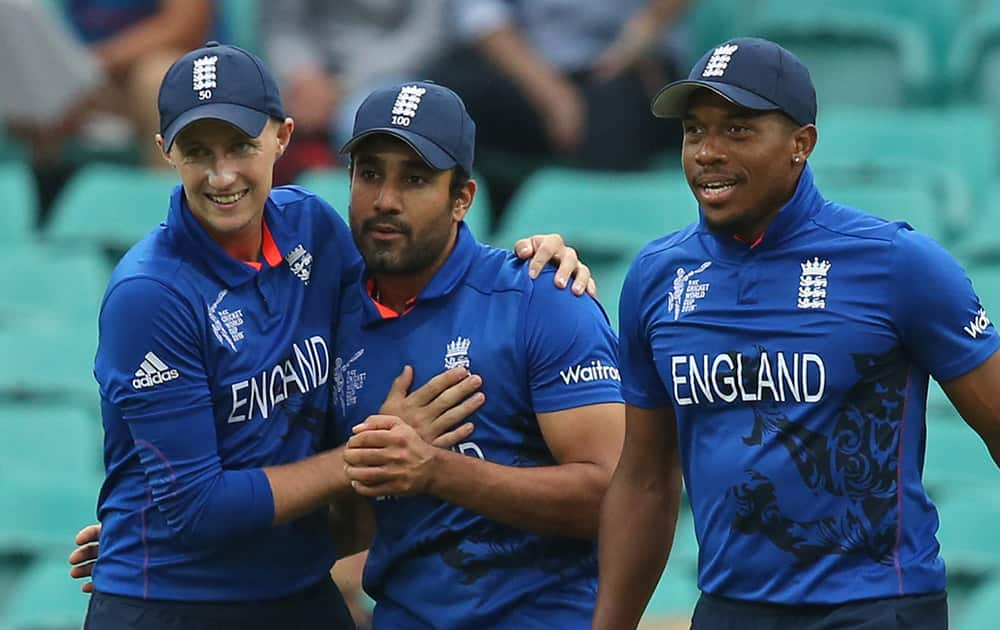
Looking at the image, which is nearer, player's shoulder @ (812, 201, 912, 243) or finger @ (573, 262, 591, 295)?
player's shoulder @ (812, 201, 912, 243)

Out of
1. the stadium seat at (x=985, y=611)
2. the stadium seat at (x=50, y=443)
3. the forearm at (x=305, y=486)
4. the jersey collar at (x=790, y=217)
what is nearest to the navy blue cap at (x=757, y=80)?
the jersey collar at (x=790, y=217)

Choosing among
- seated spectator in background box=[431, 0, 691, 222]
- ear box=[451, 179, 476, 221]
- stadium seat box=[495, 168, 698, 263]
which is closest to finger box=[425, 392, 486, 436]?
ear box=[451, 179, 476, 221]

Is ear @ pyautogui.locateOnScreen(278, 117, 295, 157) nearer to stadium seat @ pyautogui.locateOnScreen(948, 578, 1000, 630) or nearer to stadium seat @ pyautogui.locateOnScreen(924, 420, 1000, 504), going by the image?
stadium seat @ pyautogui.locateOnScreen(948, 578, 1000, 630)

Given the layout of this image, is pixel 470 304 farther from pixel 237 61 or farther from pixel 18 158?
pixel 18 158

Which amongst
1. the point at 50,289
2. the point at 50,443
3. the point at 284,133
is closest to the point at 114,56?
the point at 50,289

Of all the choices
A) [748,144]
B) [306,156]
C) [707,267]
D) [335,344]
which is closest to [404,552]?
[335,344]

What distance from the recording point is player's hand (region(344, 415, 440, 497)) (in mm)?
4055

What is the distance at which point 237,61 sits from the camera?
4.30 metres

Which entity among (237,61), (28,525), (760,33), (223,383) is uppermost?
(760,33)

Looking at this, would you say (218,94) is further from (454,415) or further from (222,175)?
(454,415)

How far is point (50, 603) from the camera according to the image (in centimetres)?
628

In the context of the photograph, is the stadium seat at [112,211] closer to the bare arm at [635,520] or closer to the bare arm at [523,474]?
the bare arm at [523,474]

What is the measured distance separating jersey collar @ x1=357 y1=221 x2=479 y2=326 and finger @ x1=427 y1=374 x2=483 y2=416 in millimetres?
233

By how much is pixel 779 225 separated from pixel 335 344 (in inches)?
44.1
